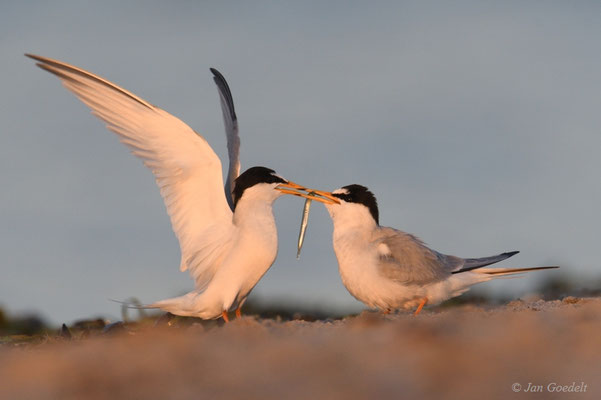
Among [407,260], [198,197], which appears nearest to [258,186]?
[198,197]

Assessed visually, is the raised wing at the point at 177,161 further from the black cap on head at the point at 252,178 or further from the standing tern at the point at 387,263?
the standing tern at the point at 387,263

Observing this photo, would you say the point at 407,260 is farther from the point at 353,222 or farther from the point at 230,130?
the point at 230,130

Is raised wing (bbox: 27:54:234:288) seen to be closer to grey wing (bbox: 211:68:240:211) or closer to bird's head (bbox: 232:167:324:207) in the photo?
bird's head (bbox: 232:167:324:207)

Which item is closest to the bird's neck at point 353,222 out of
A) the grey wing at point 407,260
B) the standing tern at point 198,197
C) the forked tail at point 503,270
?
the grey wing at point 407,260

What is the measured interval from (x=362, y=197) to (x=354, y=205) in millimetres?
140

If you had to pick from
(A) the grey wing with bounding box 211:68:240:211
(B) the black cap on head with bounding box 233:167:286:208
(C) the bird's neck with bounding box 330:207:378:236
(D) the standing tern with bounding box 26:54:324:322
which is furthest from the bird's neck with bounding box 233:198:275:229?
(C) the bird's neck with bounding box 330:207:378:236

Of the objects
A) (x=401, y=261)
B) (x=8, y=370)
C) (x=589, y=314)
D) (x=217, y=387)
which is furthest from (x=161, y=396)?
(x=401, y=261)

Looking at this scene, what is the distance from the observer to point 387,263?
728 cm

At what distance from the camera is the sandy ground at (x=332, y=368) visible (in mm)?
2518

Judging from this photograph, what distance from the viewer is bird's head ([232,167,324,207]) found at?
6.85 m

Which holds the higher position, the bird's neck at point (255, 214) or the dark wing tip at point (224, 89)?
the dark wing tip at point (224, 89)

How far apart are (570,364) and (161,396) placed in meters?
1.83

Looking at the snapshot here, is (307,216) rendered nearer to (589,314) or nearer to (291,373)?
(589,314)

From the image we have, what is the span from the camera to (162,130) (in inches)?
261
